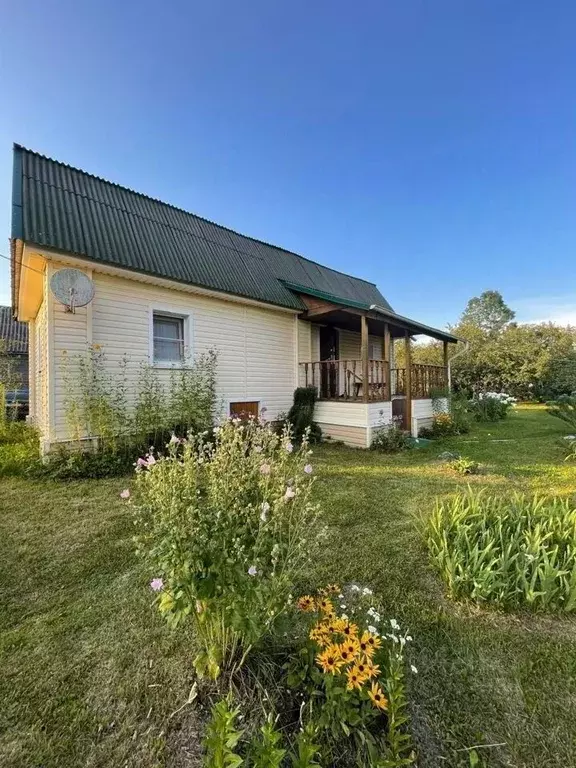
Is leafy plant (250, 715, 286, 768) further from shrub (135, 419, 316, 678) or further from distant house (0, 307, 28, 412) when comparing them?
distant house (0, 307, 28, 412)

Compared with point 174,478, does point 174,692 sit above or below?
below

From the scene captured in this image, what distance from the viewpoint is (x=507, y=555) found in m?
2.56

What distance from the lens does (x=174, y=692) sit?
1705 mm

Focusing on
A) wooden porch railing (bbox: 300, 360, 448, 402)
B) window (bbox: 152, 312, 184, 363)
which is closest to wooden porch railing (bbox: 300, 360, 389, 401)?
wooden porch railing (bbox: 300, 360, 448, 402)

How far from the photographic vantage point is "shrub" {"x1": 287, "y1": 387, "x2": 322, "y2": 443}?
29.5 ft

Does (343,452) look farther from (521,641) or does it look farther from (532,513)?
(521,641)

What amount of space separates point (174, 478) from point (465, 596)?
230cm

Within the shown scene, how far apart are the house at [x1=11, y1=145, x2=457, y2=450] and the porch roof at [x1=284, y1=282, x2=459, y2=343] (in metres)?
0.04

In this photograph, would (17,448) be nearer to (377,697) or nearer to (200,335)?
(200,335)

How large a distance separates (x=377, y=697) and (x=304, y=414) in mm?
7687

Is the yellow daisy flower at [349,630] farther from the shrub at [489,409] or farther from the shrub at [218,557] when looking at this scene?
the shrub at [489,409]

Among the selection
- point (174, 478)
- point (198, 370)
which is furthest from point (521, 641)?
point (198, 370)

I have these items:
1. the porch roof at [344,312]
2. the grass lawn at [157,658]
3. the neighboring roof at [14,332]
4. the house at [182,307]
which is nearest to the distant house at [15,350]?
the neighboring roof at [14,332]

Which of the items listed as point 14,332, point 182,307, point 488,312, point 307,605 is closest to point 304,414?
point 182,307
